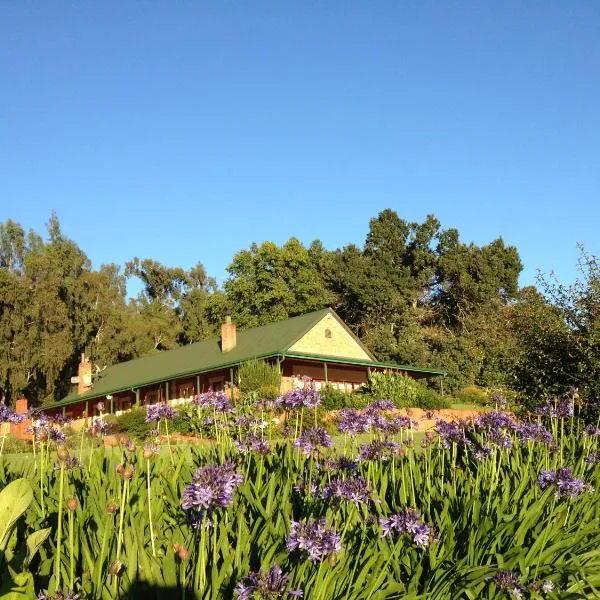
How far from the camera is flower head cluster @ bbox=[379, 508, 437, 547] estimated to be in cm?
321

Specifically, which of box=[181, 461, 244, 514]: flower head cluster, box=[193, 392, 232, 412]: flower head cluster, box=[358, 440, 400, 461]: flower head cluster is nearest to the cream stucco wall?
box=[193, 392, 232, 412]: flower head cluster

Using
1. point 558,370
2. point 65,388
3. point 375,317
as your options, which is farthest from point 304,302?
point 558,370

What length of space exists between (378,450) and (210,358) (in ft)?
100

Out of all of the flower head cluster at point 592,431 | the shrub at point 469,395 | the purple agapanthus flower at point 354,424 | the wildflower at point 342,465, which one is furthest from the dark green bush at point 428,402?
the wildflower at point 342,465

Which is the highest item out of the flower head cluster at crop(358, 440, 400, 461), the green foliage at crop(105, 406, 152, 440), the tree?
the tree

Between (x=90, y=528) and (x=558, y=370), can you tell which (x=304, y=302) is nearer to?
(x=558, y=370)

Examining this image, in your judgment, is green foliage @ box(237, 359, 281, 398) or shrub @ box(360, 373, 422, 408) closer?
green foliage @ box(237, 359, 281, 398)

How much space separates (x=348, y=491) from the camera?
355cm

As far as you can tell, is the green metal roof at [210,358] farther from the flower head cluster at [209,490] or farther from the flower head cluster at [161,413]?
the flower head cluster at [209,490]

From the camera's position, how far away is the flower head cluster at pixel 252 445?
5309 mm

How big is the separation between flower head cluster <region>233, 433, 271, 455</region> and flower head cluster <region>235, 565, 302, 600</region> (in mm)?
2856

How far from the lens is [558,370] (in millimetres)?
11625

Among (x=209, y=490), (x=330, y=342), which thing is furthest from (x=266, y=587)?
(x=330, y=342)

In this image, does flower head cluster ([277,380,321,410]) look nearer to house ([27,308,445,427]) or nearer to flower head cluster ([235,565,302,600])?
flower head cluster ([235,565,302,600])
